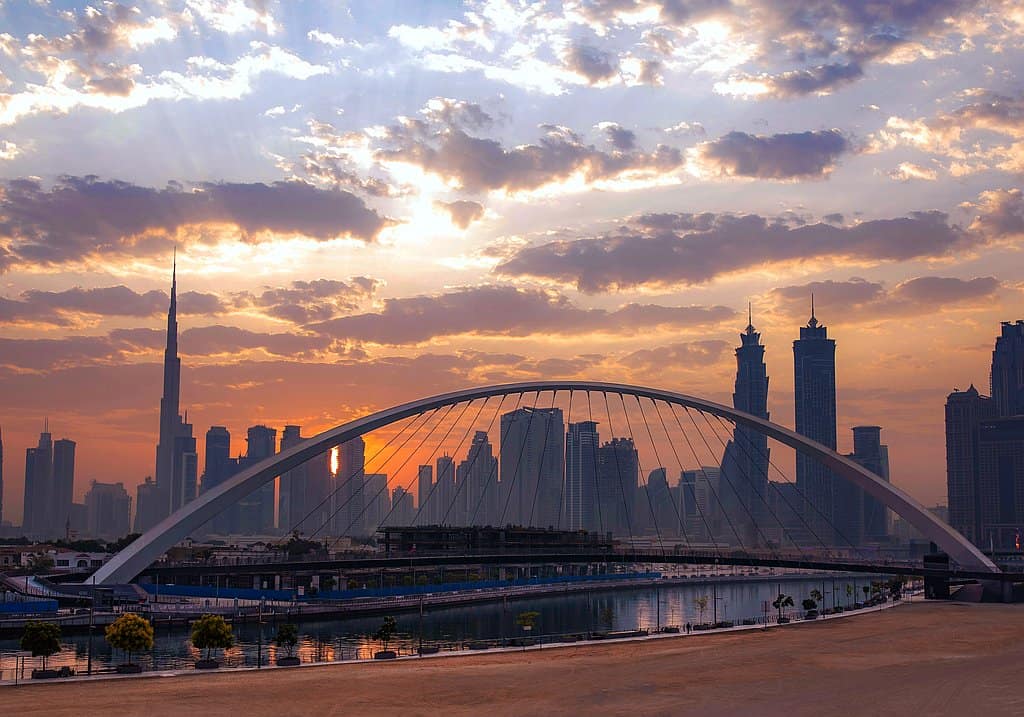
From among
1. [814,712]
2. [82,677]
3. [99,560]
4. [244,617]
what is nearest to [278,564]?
[244,617]

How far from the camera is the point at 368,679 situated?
36.1 metres

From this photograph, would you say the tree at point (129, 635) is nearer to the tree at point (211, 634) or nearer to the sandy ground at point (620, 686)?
the tree at point (211, 634)

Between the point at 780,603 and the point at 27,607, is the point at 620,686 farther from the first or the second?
the point at 780,603

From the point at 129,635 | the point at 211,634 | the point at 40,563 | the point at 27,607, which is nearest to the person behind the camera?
the point at 129,635

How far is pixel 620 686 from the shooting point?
3450 centimetres

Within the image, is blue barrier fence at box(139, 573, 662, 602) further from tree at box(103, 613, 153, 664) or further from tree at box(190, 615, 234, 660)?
tree at box(103, 613, 153, 664)

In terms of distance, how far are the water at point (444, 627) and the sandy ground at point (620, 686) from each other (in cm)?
578

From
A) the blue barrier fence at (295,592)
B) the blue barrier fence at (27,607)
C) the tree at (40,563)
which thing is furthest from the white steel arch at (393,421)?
the tree at (40,563)

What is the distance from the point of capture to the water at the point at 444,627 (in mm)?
45719

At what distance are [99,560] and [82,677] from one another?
61.3 metres

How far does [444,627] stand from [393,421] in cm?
1345

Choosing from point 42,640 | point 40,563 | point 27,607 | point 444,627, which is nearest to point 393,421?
point 444,627

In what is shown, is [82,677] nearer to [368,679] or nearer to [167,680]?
[167,680]

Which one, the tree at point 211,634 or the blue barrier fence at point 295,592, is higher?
the tree at point 211,634
